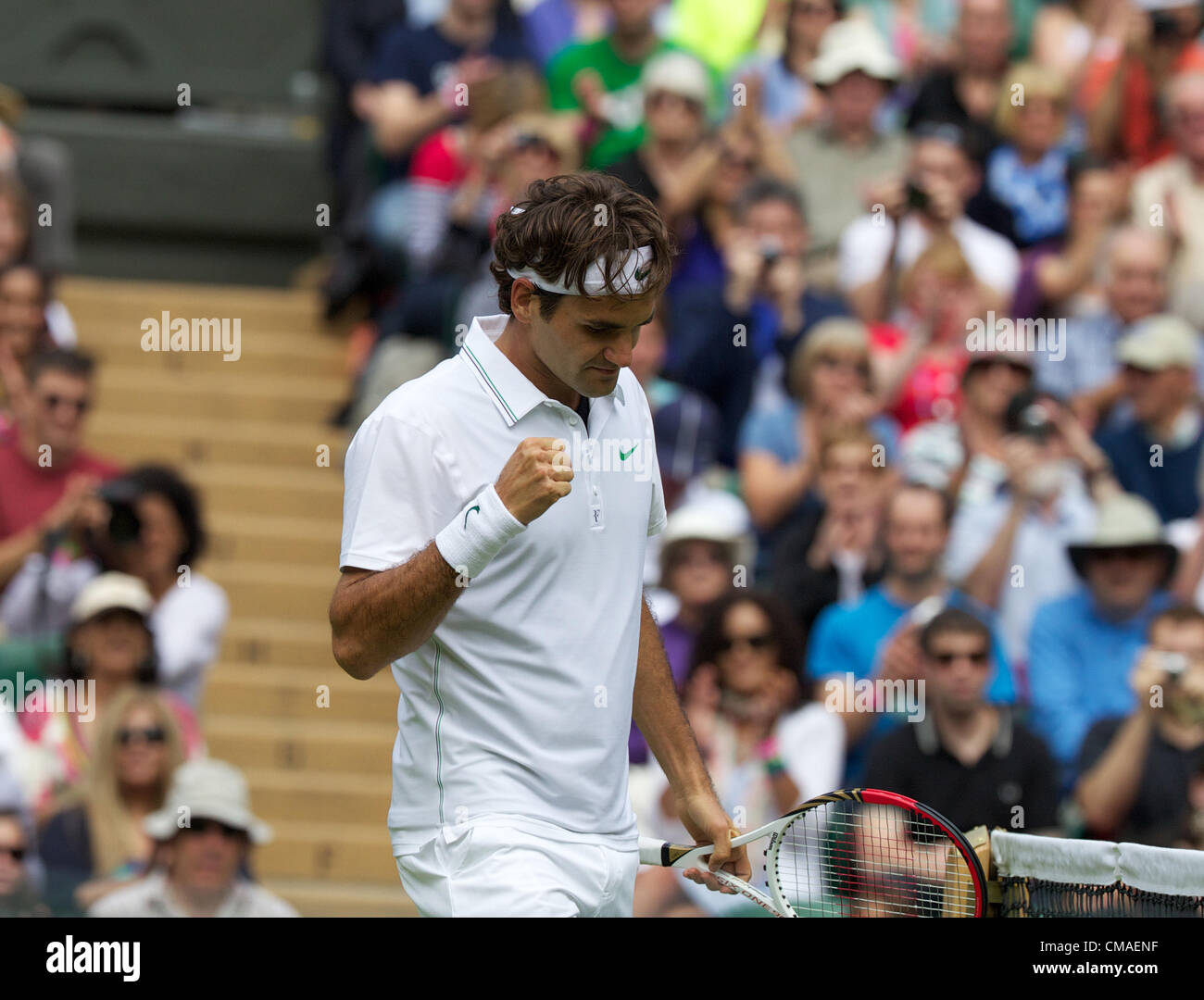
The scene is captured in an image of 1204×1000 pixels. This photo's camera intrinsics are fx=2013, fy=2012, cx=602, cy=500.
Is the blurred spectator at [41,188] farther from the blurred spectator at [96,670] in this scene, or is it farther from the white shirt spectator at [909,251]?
the white shirt spectator at [909,251]

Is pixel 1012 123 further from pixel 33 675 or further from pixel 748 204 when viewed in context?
pixel 33 675

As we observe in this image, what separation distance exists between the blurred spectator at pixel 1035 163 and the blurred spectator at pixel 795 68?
Result: 0.86 m

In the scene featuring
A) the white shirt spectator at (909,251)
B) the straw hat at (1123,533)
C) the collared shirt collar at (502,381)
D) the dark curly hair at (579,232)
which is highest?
the white shirt spectator at (909,251)

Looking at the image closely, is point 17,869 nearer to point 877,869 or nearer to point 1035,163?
point 877,869

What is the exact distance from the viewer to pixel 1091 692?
6.54 meters

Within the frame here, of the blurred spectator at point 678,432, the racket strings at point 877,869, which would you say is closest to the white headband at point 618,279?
the racket strings at point 877,869

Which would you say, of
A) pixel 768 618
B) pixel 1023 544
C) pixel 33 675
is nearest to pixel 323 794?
pixel 33 675

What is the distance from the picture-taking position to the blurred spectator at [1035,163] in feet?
27.0

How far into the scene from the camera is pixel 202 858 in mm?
5867

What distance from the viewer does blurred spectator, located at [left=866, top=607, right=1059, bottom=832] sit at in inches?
236

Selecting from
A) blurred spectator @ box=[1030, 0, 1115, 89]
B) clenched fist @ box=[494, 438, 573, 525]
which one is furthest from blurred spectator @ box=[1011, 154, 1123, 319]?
clenched fist @ box=[494, 438, 573, 525]

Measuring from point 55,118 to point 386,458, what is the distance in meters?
7.30

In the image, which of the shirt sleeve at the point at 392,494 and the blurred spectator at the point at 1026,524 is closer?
the shirt sleeve at the point at 392,494

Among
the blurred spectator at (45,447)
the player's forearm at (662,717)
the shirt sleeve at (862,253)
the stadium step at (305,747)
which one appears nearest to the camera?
the player's forearm at (662,717)
